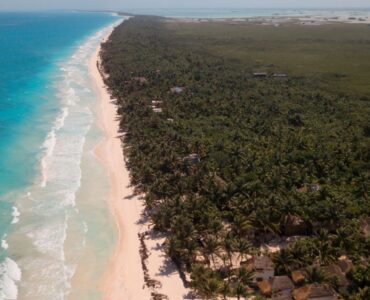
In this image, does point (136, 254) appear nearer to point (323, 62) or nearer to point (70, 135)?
point (70, 135)

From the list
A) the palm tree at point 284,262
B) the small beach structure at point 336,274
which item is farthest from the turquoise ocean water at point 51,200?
the small beach structure at point 336,274

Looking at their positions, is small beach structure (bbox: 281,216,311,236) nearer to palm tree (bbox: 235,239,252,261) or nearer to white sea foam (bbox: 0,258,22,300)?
palm tree (bbox: 235,239,252,261)

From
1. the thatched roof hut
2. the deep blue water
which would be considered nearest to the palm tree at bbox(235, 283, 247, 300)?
the thatched roof hut

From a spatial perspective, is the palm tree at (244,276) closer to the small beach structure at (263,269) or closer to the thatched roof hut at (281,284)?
the small beach structure at (263,269)

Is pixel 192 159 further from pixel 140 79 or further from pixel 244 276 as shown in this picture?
pixel 140 79

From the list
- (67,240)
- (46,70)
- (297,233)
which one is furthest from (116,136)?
(46,70)

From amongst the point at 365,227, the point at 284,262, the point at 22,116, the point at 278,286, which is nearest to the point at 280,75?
the point at 22,116
